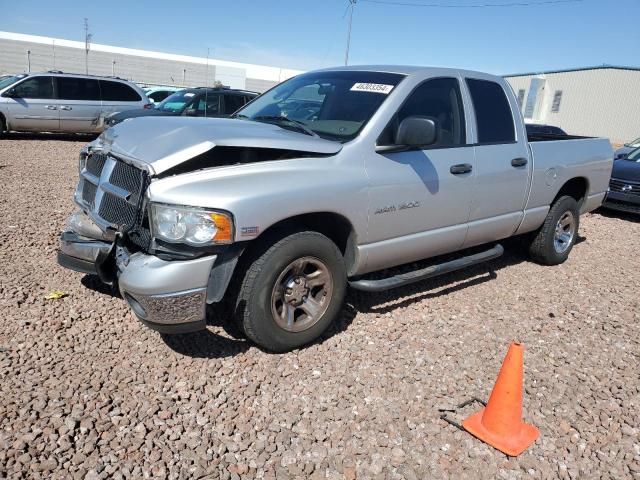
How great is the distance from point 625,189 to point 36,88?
45.3 ft

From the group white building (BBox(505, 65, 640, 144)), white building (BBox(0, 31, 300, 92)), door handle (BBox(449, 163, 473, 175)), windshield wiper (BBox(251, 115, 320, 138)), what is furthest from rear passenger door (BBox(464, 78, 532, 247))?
white building (BBox(0, 31, 300, 92))

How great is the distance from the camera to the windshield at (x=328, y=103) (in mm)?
4004

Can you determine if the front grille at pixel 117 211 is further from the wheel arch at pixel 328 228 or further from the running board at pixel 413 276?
the running board at pixel 413 276

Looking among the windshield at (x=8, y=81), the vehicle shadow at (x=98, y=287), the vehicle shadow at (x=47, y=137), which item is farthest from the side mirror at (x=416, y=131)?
the vehicle shadow at (x=47, y=137)

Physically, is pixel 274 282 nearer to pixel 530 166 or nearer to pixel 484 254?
pixel 484 254

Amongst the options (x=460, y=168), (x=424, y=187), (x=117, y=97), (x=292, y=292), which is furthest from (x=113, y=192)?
(x=117, y=97)

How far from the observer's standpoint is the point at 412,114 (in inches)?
164

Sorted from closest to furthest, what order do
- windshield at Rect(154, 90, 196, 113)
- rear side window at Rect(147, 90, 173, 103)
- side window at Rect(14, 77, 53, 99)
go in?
side window at Rect(14, 77, 53, 99)
windshield at Rect(154, 90, 196, 113)
rear side window at Rect(147, 90, 173, 103)

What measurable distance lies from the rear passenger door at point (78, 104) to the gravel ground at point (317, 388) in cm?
1016

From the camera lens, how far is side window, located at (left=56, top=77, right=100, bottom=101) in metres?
14.1

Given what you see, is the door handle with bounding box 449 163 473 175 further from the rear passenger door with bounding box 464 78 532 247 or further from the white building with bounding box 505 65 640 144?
the white building with bounding box 505 65 640 144

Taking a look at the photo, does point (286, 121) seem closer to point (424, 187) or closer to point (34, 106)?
point (424, 187)

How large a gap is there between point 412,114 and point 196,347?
238 cm

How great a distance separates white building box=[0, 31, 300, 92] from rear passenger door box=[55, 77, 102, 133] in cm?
4980
